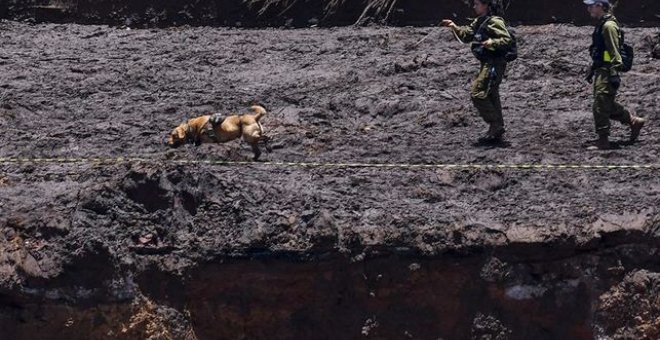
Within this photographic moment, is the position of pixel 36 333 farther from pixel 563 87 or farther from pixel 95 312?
pixel 563 87

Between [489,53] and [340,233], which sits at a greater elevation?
[489,53]

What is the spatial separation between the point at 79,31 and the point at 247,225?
6.37 meters

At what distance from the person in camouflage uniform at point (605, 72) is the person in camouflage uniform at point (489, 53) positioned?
0.82m

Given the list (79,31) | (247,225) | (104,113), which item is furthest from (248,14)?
(247,225)

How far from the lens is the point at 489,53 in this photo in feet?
38.4

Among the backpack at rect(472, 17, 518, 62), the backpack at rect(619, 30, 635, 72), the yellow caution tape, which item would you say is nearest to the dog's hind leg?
the yellow caution tape

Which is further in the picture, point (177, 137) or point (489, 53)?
point (177, 137)

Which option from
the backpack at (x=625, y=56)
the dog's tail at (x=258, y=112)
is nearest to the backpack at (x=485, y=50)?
the backpack at (x=625, y=56)

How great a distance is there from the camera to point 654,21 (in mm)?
14820

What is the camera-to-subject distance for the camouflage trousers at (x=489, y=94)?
38.4 ft

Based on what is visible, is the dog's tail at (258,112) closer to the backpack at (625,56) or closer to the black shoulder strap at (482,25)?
the black shoulder strap at (482,25)

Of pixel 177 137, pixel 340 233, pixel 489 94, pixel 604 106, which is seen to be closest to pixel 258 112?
pixel 177 137

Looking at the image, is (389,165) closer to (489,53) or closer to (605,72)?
(489,53)

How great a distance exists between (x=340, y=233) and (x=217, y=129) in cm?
253
